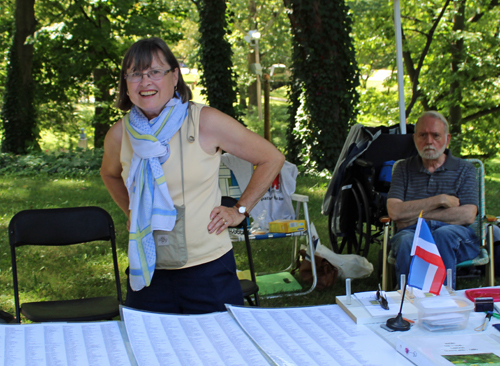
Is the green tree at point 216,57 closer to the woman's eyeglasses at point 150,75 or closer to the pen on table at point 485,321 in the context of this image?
the woman's eyeglasses at point 150,75

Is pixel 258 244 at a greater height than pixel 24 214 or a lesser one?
lesser

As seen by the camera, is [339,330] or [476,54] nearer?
[339,330]

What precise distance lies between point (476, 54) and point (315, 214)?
8.32 meters

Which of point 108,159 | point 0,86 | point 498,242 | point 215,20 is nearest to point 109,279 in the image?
point 108,159

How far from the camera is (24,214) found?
2969 mm

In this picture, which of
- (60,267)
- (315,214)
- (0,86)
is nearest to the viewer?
(60,267)

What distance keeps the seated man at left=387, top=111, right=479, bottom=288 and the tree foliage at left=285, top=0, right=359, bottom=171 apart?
502 centimetres

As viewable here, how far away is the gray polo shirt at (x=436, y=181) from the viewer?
12.6ft

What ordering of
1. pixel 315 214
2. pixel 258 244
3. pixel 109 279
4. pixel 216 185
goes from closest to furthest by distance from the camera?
pixel 216 185 < pixel 109 279 < pixel 258 244 < pixel 315 214

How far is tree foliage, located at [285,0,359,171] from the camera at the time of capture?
8711 millimetres

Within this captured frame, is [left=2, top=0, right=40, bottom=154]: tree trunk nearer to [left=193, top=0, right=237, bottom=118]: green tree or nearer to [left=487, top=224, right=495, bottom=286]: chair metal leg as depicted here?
[left=193, top=0, right=237, bottom=118]: green tree

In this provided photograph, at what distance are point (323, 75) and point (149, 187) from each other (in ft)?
24.3

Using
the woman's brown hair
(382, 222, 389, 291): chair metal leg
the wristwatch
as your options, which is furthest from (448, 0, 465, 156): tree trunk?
the woman's brown hair

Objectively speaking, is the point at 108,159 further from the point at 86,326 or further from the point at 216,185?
the point at 86,326
